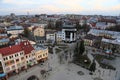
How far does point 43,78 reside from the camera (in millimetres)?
35688

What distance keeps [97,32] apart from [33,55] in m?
51.6

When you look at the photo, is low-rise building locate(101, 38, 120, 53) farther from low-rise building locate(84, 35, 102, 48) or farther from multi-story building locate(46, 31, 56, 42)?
multi-story building locate(46, 31, 56, 42)

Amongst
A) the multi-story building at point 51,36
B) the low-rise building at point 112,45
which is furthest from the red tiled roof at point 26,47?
the low-rise building at point 112,45

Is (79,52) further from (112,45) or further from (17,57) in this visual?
(17,57)

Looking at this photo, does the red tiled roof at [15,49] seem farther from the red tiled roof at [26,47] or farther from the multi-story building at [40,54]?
the multi-story building at [40,54]

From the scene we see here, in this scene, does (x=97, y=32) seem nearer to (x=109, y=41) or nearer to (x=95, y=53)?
(x=109, y=41)

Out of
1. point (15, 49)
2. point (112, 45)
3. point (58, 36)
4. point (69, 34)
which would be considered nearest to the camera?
point (15, 49)

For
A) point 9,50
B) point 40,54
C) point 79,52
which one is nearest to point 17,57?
point 9,50

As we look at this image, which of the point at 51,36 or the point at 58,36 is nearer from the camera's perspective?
the point at 51,36

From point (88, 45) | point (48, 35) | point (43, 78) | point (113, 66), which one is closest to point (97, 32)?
point (88, 45)

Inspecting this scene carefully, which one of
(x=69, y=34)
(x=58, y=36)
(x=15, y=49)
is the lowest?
(x=58, y=36)

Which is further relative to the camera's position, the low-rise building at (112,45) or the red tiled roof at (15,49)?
the low-rise building at (112,45)

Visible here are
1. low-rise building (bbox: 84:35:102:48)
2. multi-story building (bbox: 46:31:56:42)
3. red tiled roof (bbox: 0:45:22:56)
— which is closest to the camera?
red tiled roof (bbox: 0:45:22:56)

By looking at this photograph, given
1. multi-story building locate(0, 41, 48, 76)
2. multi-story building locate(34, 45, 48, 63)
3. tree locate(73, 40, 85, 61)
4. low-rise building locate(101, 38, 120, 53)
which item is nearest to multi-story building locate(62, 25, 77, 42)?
low-rise building locate(101, 38, 120, 53)
